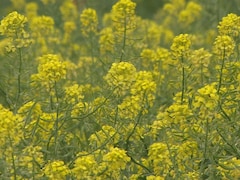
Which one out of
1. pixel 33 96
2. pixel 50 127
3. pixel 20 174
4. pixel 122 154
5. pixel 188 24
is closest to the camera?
pixel 122 154

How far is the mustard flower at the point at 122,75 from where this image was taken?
12.4 feet

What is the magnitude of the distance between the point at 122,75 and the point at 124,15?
1023 millimetres

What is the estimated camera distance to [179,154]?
3.79 m

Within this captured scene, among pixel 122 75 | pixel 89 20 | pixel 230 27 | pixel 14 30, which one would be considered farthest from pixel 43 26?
pixel 122 75

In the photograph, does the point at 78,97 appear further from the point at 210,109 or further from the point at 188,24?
the point at 188,24

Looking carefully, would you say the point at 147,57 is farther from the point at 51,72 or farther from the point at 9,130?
the point at 9,130

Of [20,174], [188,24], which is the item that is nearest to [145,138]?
[20,174]

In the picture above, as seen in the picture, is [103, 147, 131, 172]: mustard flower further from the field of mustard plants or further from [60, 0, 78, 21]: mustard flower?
[60, 0, 78, 21]: mustard flower

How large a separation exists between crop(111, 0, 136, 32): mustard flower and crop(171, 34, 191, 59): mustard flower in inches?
29.1

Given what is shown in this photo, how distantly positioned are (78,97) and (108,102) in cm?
19

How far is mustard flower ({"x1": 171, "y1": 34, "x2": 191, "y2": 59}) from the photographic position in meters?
3.98

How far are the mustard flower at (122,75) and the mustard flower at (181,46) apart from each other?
1.07ft

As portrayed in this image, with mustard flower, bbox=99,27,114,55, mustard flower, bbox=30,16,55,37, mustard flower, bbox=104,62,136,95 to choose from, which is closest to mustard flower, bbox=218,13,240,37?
mustard flower, bbox=104,62,136,95

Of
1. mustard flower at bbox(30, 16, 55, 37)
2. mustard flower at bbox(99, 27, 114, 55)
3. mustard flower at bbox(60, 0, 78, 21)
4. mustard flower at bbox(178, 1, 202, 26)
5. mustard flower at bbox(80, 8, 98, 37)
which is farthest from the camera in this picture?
mustard flower at bbox(60, 0, 78, 21)
